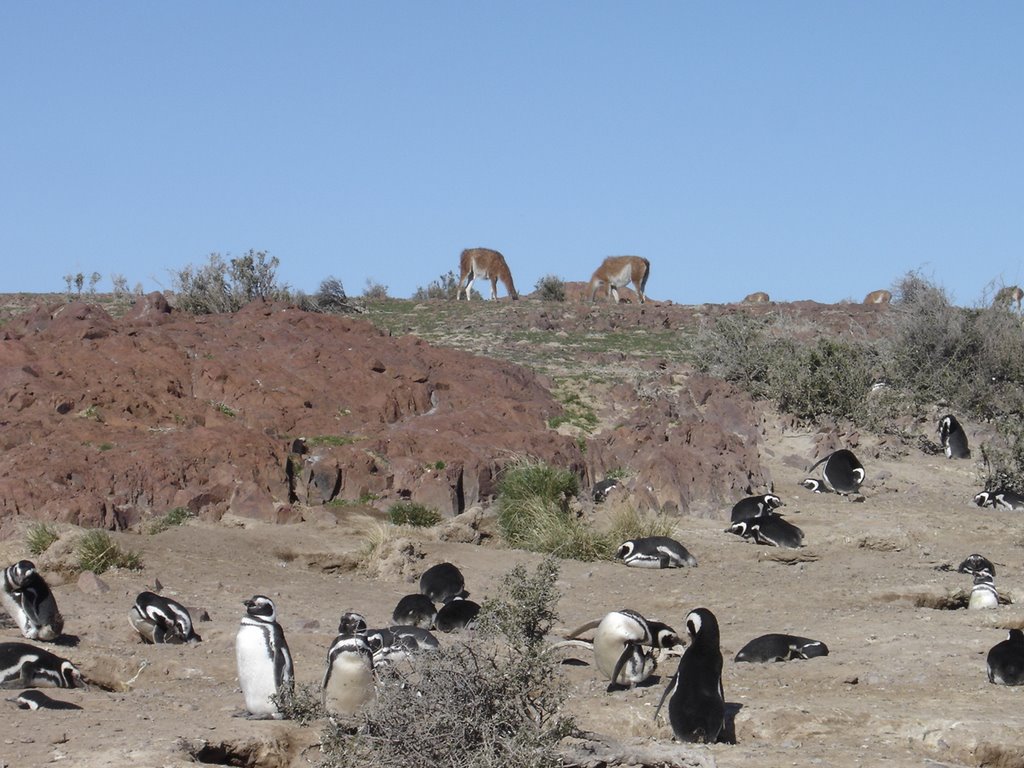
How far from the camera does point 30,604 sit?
10156 mm

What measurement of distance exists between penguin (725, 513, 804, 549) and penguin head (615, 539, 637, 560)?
171cm

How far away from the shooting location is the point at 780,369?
2089 cm

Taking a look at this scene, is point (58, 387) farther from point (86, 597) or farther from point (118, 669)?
point (118, 669)

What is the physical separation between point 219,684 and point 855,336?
17.1 m

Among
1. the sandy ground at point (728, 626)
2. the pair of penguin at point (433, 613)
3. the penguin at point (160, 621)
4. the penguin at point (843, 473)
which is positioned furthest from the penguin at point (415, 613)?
the penguin at point (843, 473)

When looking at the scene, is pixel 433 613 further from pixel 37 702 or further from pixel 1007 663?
pixel 1007 663

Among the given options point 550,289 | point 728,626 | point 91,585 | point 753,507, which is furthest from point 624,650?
point 550,289

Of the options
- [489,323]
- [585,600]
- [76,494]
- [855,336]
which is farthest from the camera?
[489,323]

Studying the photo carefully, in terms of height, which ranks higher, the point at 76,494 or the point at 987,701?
the point at 76,494

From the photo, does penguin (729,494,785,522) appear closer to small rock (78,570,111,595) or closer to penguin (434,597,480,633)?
penguin (434,597,480,633)

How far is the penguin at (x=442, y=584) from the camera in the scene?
12500 millimetres

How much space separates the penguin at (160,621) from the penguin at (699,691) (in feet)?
13.3

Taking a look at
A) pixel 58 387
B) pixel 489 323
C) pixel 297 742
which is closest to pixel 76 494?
pixel 58 387

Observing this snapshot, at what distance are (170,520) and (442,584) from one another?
11.2ft
